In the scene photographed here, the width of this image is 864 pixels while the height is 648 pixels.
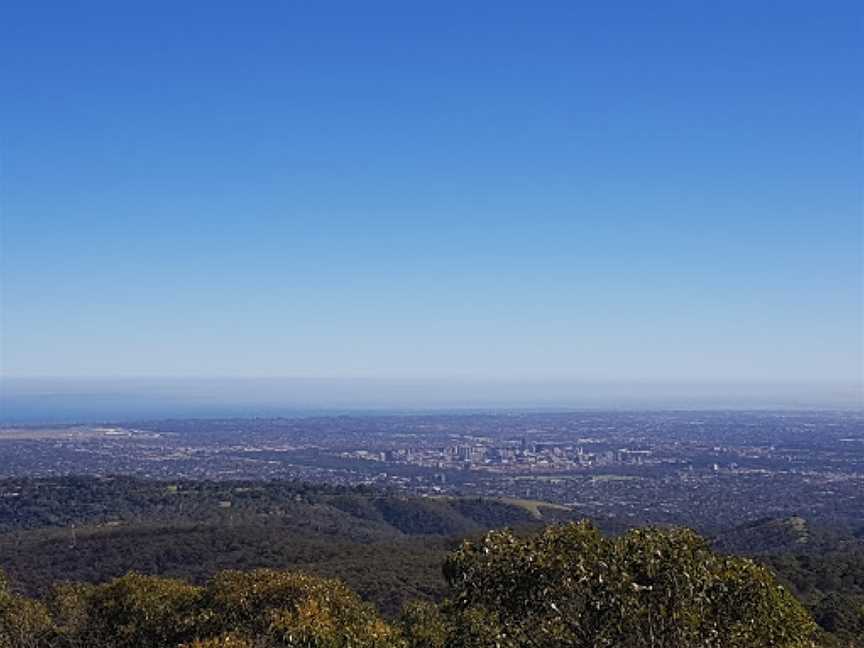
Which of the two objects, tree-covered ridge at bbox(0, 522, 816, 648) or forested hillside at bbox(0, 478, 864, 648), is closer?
tree-covered ridge at bbox(0, 522, 816, 648)

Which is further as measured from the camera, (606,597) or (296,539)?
(296,539)

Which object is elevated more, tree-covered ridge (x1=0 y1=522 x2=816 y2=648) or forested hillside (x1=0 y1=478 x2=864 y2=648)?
tree-covered ridge (x1=0 y1=522 x2=816 y2=648)

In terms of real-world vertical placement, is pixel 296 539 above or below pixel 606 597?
below

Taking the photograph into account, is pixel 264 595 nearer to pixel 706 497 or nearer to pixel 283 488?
pixel 283 488

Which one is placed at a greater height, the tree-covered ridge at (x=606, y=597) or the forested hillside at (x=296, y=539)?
the tree-covered ridge at (x=606, y=597)

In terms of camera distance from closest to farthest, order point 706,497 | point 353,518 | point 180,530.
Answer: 1. point 180,530
2. point 353,518
3. point 706,497

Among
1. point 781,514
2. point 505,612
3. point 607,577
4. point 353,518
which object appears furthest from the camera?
point 781,514

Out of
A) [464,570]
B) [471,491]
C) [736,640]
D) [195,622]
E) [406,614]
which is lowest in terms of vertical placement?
[471,491]

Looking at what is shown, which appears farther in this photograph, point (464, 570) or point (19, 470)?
point (19, 470)

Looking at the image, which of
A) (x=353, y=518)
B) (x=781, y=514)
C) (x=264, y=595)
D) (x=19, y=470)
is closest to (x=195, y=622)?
(x=264, y=595)

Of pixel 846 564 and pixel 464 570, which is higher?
pixel 464 570

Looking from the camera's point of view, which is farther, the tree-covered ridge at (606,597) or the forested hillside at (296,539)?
the forested hillside at (296,539)
